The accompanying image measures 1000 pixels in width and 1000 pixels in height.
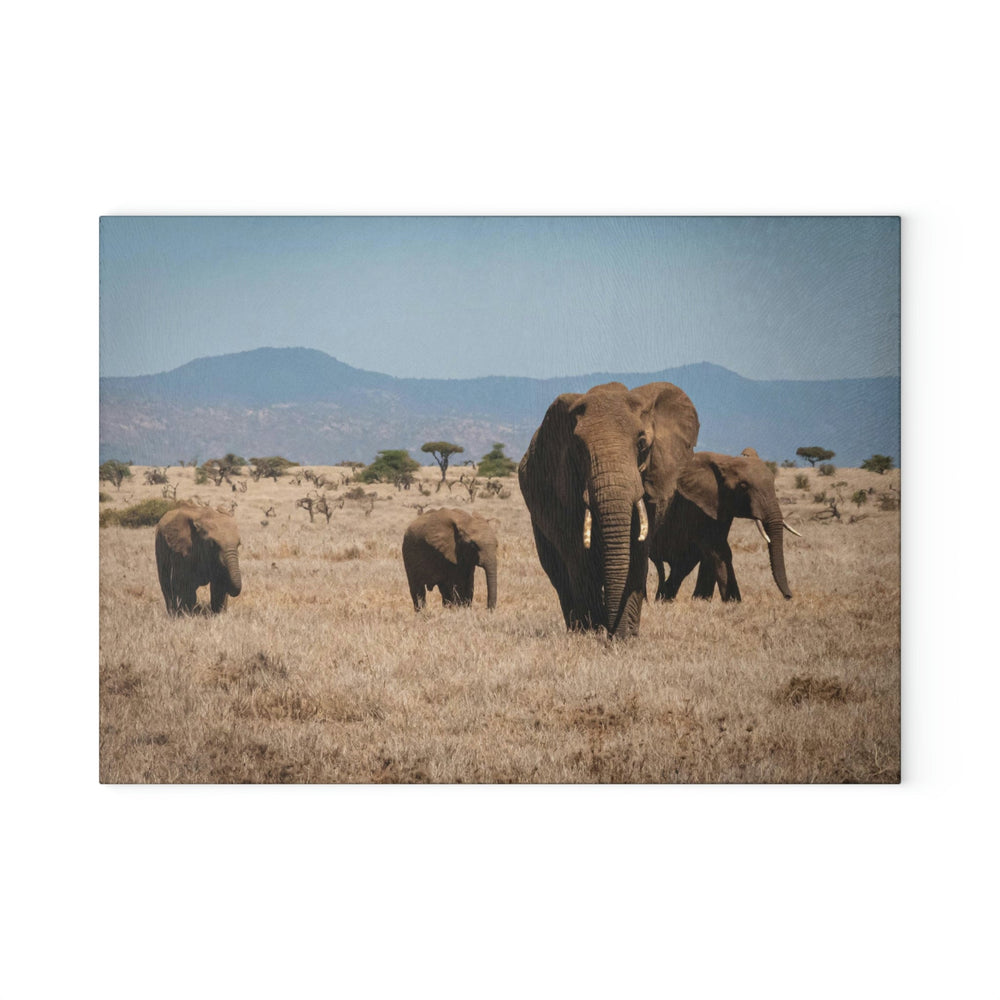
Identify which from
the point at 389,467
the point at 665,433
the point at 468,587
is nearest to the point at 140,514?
the point at 389,467

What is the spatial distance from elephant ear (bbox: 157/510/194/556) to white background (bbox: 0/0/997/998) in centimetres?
41

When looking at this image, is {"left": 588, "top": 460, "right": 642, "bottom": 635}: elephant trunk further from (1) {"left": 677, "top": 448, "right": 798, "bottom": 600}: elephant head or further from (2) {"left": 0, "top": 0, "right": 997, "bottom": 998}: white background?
(2) {"left": 0, "top": 0, "right": 997, "bottom": 998}: white background

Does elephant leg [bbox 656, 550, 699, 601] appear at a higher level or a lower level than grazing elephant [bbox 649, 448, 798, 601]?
lower

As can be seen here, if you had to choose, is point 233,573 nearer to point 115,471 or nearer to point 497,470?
point 115,471

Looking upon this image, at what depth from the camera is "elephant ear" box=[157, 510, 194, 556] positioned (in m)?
5.31

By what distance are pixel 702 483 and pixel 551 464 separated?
938 mm

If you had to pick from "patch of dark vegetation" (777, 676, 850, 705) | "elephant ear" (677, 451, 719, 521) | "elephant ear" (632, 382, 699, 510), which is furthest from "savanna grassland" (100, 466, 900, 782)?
"elephant ear" (632, 382, 699, 510)

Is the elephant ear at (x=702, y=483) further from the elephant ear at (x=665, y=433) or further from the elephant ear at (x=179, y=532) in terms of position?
the elephant ear at (x=179, y=532)

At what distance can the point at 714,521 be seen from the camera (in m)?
5.68

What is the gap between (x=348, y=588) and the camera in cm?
578
